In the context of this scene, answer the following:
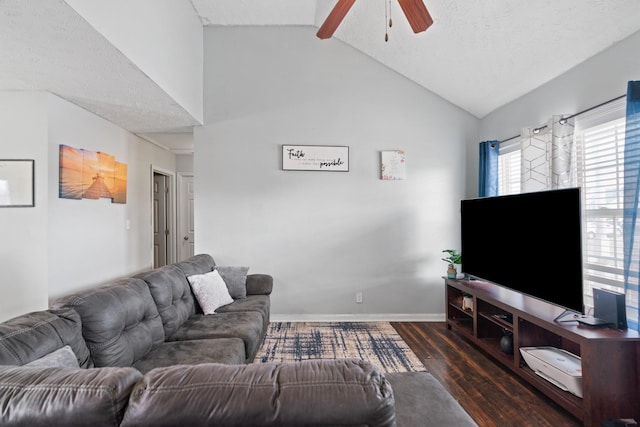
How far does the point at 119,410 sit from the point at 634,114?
2918 millimetres

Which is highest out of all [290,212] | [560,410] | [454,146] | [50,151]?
[454,146]

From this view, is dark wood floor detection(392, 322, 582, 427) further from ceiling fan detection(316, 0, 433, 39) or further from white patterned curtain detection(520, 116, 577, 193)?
ceiling fan detection(316, 0, 433, 39)

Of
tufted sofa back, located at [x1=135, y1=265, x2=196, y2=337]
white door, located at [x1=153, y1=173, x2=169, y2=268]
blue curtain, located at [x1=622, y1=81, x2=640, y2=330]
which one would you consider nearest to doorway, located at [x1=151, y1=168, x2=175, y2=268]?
white door, located at [x1=153, y1=173, x2=169, y2=268]

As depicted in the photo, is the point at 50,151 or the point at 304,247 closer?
the point at 50,151

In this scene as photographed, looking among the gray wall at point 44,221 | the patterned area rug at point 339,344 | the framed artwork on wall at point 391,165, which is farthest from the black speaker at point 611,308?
the gray wall at point 44,221

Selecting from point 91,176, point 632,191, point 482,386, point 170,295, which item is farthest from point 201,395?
point 91,176

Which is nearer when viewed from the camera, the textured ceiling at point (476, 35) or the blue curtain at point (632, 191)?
the blue curtain at point (632, 191)

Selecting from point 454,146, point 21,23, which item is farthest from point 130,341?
point 454,146

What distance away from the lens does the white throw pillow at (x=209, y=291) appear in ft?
9.21

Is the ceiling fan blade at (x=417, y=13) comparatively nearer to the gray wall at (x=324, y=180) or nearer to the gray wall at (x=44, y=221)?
the gray wall at (x=324, y=180)

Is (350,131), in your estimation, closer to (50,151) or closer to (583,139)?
(583,139)

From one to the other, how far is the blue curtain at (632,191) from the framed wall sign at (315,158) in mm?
2487

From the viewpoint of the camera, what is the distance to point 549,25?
2396mm

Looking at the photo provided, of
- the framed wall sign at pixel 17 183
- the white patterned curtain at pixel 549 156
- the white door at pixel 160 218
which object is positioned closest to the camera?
the white patterned curtain at pixel 549 156
